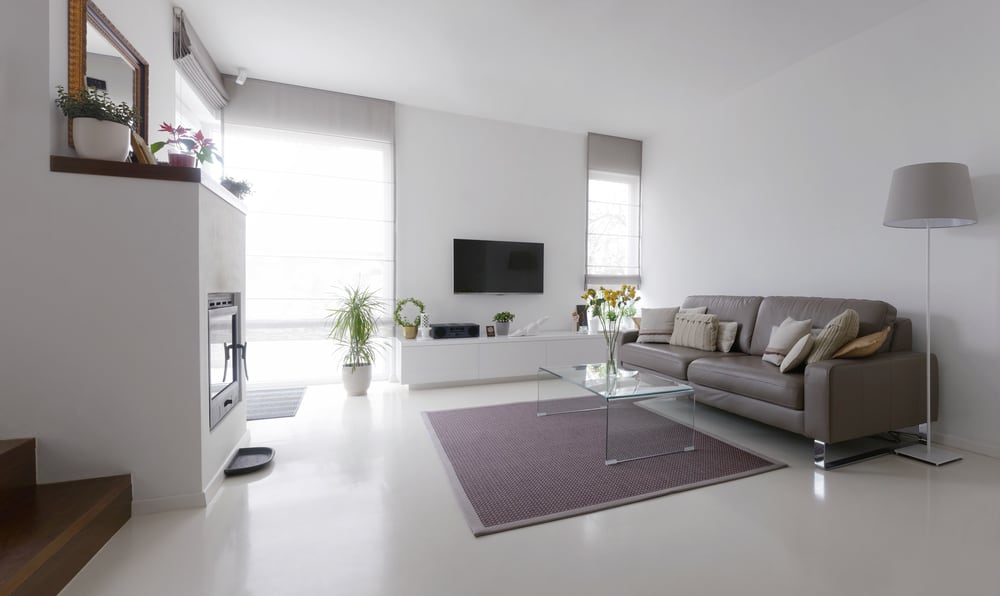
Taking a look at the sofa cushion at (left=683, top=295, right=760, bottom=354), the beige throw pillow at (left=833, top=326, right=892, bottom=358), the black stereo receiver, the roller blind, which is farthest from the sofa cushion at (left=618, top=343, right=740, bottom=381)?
the roller blind

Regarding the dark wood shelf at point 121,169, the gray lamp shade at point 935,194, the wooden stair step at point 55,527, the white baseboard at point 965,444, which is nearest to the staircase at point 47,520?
the wooden stair step at point 55,527

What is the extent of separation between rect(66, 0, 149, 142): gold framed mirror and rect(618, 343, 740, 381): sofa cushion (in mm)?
3914

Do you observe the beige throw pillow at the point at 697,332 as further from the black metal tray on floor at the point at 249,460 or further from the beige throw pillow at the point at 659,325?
the black metal tray on floor at the point at 249,460

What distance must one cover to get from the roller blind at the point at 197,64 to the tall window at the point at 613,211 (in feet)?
13.1

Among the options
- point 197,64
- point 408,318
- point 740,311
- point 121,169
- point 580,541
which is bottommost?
point 580,541

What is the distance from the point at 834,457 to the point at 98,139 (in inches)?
164

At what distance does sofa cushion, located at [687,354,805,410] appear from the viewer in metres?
2.61

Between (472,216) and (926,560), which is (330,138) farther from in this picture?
(926,560)

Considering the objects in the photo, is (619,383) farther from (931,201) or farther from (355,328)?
(355,328)

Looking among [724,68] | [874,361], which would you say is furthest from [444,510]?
[724,68]

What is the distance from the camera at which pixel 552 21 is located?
322cm

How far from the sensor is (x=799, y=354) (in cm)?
274

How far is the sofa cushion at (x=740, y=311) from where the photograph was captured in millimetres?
3736

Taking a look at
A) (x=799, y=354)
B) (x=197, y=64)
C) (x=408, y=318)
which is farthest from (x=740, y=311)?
(x=197, y=64)
